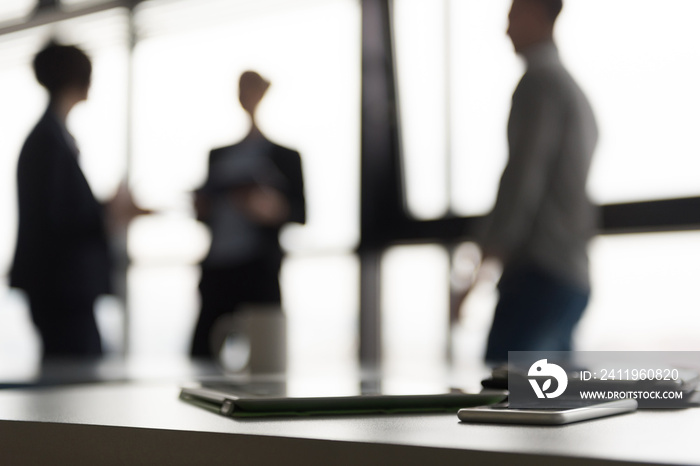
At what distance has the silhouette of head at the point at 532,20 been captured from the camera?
84.9 inches

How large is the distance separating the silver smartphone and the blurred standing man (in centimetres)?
153

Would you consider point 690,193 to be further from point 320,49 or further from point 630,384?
point 630,384

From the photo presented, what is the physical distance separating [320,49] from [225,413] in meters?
3.72

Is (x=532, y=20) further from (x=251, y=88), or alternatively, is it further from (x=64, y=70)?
(x=64, y=70)

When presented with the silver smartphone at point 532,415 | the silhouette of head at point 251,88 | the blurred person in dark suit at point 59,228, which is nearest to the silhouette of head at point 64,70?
the blurred person in dark suit at point 59,228

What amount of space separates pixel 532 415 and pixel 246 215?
284 cm

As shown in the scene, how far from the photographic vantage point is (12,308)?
427 centimetres

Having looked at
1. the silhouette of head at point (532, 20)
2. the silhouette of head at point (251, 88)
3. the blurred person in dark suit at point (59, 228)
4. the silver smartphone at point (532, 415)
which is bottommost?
the silver smartphone at point (532, 415)

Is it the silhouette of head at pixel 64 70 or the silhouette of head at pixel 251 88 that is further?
the silhouette of head at pixel 251 88

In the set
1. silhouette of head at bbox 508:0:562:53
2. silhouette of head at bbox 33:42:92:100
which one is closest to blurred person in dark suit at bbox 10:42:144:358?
silhouette of head at bbox 33:42:92:100

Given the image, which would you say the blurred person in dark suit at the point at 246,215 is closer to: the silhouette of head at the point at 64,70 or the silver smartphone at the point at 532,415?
the silhouette of head at the point at 64,70

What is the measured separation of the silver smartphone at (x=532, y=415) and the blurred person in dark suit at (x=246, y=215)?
2.68 m

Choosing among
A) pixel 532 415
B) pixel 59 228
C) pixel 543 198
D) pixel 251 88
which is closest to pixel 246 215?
pixel 251 88

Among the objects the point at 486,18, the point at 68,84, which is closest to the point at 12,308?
the point at 68,84
